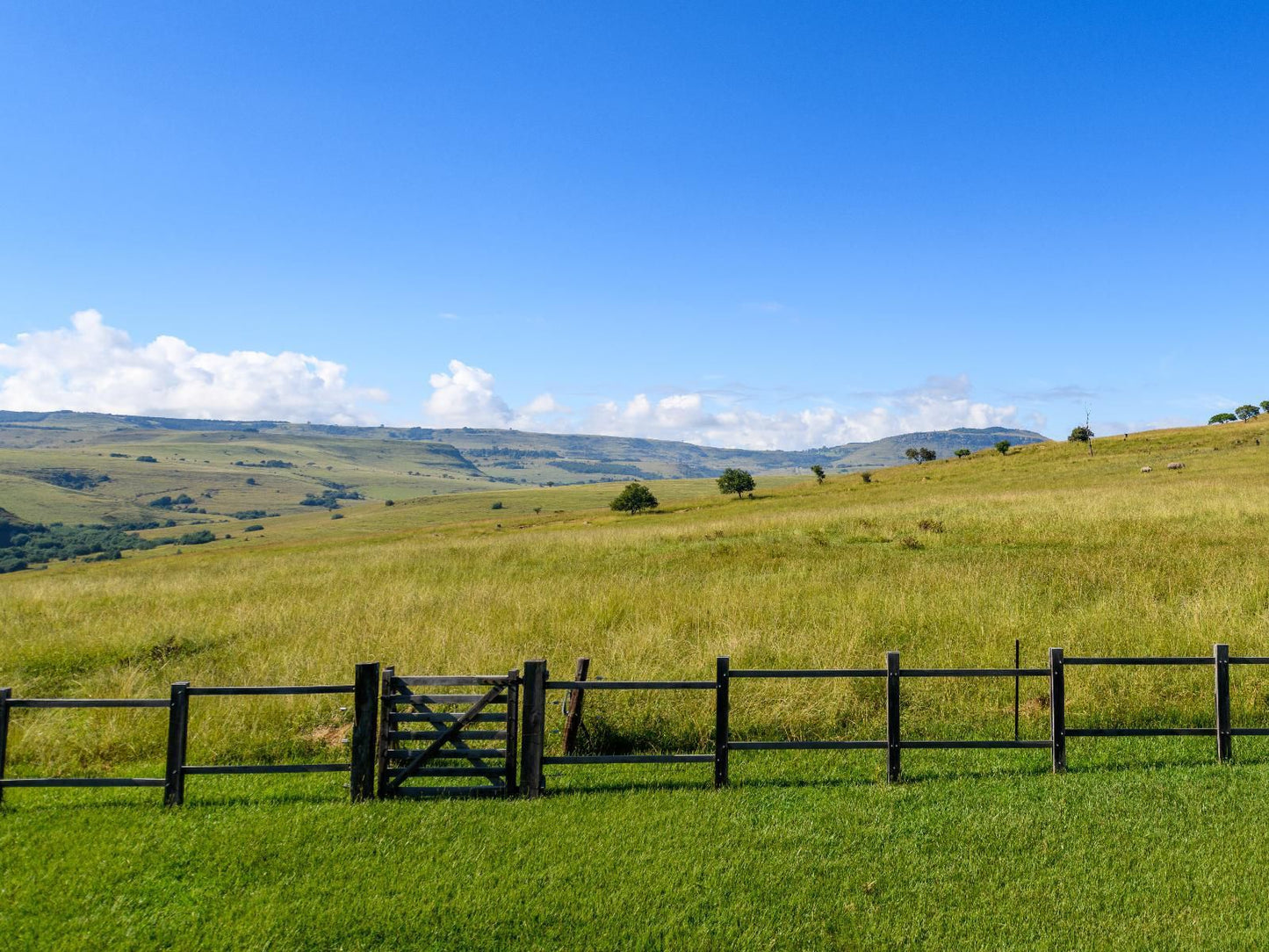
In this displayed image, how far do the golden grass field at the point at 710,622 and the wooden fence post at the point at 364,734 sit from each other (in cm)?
209

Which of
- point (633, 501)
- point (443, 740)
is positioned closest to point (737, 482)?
A: point (633, 501)

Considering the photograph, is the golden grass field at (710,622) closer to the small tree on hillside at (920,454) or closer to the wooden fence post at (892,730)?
the wooden fence post at (892,730)

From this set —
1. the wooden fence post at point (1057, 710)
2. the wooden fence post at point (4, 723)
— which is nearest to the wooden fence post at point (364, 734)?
the wooden fence post at point (4, 723)

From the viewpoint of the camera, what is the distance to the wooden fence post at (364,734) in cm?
841

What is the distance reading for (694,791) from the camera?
8.59 metres

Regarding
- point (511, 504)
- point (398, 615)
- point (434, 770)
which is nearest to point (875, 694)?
point (434, 770)

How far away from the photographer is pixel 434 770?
8.54m

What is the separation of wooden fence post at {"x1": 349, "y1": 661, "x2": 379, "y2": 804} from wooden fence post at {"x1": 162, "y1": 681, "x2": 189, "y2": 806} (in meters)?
1.93

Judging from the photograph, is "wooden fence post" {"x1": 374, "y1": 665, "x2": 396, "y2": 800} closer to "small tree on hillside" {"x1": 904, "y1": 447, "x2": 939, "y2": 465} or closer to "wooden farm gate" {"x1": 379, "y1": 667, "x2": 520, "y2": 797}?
"wooden farm gate" {"x1": 379, "y1": 667, "x2": 520, "y2": 797}

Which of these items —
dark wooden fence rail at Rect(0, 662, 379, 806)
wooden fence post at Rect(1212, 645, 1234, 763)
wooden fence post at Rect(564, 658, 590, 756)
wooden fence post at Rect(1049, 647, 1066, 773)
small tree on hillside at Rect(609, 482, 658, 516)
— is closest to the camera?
dark wooden fence rail at Rect(0, 662, 379, 806)

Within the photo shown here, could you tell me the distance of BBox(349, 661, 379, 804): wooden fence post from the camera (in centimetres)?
841

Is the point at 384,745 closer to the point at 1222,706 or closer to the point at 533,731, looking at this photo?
the point at 533,731

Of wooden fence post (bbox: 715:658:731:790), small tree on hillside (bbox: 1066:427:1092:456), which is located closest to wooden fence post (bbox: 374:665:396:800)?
wooden fence post (bbox: 715:658:731:790)

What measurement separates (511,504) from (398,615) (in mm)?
172340
